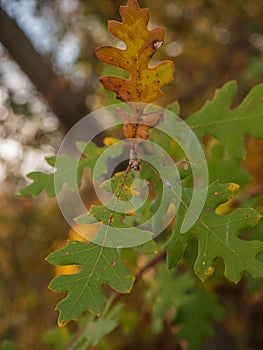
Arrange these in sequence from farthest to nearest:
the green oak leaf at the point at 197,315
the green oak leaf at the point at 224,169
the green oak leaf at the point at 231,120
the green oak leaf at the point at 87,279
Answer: the green oak leaf at the point at 197,315
the green oak leaf at the point at 224,169
the green oak leaf at the point at 231,120
the green oak leaf at the point at 87,279

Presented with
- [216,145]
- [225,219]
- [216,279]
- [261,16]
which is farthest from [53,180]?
[261,16]

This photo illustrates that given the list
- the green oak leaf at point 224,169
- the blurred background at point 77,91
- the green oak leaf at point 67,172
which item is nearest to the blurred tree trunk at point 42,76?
the blurred background at point 77,91

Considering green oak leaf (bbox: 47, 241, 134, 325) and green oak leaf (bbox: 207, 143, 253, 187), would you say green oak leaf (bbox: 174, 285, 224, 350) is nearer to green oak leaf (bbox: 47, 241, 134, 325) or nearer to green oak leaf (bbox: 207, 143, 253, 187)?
green oak leaf (bbox: 207, 143, 253, 187)

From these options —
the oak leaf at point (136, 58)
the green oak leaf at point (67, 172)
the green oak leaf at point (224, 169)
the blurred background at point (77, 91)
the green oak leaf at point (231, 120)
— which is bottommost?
the blurred background at point (77, 91)

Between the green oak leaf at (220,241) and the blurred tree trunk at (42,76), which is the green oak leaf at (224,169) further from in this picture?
the blurred tree trunk at (42,76)

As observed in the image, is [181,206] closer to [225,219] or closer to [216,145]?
[225,219]

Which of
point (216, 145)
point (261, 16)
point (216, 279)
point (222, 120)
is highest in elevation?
point (222, 120)

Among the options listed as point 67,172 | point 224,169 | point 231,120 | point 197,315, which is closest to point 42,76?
point 197,315
